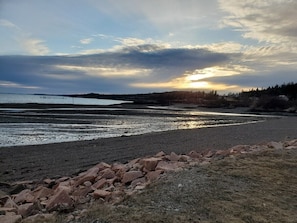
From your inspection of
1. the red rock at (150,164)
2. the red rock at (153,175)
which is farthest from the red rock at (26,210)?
the red rock at (150,164)

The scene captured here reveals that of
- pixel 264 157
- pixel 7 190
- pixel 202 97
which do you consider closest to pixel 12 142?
pixel 7 190

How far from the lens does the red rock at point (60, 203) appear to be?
544cm

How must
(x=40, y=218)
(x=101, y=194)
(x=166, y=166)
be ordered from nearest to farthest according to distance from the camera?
1. (x=40, y=218)
2. (x=101, y=194)
3. (x=166, y=166)

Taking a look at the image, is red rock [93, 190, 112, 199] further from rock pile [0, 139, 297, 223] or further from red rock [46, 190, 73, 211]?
red rock [46, 190, 73, 211]

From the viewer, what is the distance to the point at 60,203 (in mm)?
5656

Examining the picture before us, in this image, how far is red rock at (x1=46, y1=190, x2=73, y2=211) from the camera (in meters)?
5.44

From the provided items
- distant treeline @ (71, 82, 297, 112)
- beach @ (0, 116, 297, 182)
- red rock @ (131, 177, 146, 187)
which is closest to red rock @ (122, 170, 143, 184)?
red rock @ (131, 177, 146, 187)

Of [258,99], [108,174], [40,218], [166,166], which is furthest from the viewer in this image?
[258,99]

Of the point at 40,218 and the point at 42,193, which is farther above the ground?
the point at 40,218

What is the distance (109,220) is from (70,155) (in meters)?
9.65

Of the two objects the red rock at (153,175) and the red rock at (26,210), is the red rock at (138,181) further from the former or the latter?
the red rock at (26,210)

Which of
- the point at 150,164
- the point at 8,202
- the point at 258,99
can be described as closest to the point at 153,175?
the point at 150,164

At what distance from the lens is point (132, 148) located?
1561 cm

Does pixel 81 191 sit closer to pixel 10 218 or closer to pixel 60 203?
pixel 60 203
